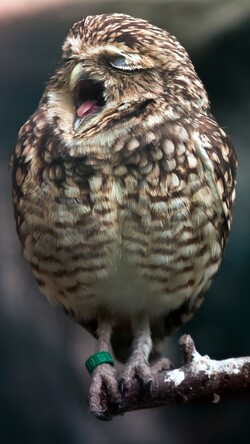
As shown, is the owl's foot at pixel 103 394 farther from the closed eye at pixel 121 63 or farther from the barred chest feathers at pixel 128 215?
the closed eye at pixel 121 63

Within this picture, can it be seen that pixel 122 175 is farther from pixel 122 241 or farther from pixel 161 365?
pixel 161 365

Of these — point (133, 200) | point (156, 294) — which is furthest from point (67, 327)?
point (133, 200)

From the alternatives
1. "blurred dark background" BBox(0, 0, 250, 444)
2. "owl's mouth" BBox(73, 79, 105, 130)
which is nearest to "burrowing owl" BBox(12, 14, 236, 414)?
"owl's mouth" BBox(73, 79, 105, 130)

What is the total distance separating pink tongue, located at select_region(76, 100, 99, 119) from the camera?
40.1 inches

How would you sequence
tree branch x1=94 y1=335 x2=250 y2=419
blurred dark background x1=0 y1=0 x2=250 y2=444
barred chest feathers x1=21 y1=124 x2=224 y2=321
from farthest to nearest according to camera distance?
1. blurred dark background x1=0 y1=0 x2=250 y2=444
2. barred chest feathers x1=21 y1=124 x2=224 y2=321
3. tree branch x1=94 y1=335 x2=250 y2=419

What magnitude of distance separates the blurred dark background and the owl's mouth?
0.19 metres

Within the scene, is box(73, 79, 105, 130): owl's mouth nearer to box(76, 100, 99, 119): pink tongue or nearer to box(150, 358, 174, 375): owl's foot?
box(76, 100, 99, 119): pink tongue

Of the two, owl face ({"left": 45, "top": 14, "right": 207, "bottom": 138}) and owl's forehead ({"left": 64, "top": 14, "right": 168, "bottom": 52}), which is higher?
owl's forehead ({"left": 64, "top": 14, "right": 168, "bottom": 52})

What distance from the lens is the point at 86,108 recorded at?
3.37 ft

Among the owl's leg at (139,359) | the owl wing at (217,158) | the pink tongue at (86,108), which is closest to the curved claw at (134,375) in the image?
the owl's leg at (139,359)

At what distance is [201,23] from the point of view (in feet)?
4.16

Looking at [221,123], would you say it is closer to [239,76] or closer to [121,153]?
[239,76]

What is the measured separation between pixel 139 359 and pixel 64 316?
0.18 m

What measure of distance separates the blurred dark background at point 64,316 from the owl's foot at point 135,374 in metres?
0.16
